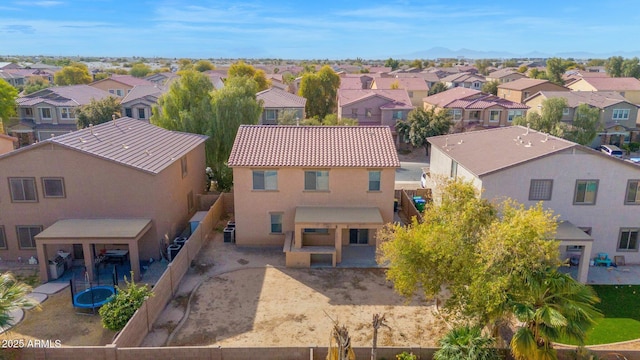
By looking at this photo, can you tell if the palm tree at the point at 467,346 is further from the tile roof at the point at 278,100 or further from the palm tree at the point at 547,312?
the tile roof at the point at 278,100

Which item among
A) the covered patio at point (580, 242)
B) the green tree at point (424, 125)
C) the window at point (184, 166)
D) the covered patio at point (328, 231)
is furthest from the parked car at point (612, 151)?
the window at point (184, 166)

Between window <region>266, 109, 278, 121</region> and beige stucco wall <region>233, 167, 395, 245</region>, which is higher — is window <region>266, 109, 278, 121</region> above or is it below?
above

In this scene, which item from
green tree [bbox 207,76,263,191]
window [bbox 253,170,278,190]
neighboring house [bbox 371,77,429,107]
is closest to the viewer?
window [bbox 253,170,278,190]

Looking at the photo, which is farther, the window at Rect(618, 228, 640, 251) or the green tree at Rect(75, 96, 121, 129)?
the green tree at Rect(75, 96, 121, 129)

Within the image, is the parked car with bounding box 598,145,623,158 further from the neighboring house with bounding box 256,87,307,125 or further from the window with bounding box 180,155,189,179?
the window with bounding box 180,155,189,179

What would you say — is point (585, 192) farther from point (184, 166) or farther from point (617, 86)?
point (617, 86)

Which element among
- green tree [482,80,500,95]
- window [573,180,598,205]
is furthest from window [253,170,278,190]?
green tree [482,80,500,95]
